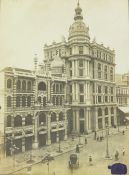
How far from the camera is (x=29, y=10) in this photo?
9.91m

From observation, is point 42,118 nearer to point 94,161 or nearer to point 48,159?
point 48,159

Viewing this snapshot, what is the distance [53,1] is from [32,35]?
5.00 feet

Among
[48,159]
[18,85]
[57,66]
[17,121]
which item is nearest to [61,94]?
[57,66]

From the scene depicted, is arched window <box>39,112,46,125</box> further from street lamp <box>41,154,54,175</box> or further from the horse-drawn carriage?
the horse-drawn carriage

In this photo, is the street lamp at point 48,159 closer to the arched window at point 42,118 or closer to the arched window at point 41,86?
the arched window at point 42,118

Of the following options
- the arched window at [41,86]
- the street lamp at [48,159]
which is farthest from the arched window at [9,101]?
the street lamp at [48,159]

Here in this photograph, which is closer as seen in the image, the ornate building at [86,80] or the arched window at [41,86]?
the ornate building at [86,80]

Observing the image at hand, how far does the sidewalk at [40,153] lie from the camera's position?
9.84 metres

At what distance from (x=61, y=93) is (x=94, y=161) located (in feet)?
16.7

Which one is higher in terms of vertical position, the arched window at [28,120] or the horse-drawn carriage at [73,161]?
the arched window at [28,120]

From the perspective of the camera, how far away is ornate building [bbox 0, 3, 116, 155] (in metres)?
11.6

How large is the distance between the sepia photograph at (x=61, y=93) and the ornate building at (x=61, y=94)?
48 mm

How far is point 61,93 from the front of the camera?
46.8 feet

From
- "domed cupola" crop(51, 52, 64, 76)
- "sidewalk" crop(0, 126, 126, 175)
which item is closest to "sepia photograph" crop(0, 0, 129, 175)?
"sidewalk" crop(0, 126, 126, 175)
